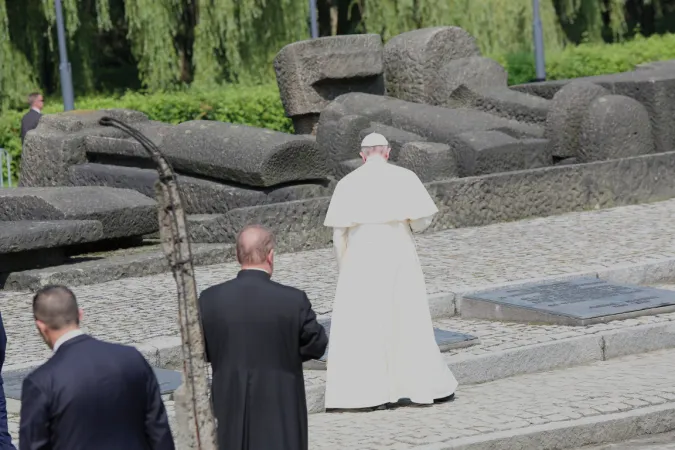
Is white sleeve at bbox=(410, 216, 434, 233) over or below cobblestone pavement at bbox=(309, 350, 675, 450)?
over

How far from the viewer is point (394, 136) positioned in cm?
1591

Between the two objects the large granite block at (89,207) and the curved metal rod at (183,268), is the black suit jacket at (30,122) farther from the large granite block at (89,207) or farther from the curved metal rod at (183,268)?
the curved metal rod at (183,268)

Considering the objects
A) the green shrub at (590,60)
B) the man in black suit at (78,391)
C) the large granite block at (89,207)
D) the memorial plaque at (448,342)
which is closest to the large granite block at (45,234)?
the large granite block at (89,207)

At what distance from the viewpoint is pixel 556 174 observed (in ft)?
50.7

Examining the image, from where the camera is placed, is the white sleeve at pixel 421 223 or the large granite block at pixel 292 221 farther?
the large granite block at pixel 292 221

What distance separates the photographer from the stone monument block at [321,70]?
17453mm

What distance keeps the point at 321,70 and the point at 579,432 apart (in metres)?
10.3

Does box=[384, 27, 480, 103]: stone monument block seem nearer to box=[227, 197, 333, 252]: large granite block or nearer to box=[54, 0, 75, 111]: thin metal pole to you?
box=[227, 197, 333, 252]: large granite block

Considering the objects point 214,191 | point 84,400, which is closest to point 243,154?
point 214,191

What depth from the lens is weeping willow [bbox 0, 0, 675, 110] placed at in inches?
1033

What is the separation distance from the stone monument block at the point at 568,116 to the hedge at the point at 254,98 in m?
8.46

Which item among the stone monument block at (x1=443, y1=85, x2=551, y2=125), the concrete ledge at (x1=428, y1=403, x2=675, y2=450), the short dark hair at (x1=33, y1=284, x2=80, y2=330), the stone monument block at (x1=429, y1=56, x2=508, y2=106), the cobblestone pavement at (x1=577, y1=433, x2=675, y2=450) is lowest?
the cobblestone pavement at (x1=577, y1=433, x2=675, y2=450)

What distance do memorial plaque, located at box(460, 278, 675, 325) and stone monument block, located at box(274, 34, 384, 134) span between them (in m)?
6.78

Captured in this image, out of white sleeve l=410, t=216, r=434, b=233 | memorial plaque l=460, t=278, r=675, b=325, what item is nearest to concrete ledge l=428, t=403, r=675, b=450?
white sleeve l=410, t=216, r=434, b=233
